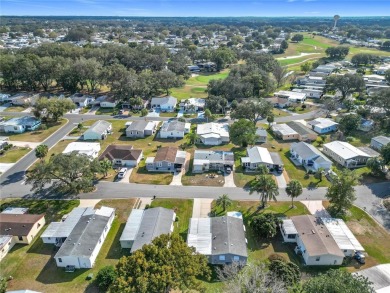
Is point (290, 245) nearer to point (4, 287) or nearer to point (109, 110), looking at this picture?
point (4, 287)

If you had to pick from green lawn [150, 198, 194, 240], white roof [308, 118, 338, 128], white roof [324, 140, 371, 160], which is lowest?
green lawn [150, 198, 194, 240]

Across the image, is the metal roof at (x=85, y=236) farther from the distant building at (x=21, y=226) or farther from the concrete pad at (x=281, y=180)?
the concrete pad at (x=281, y=180)

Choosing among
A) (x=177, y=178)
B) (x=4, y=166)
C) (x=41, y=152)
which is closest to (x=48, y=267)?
(x=177, y=178)

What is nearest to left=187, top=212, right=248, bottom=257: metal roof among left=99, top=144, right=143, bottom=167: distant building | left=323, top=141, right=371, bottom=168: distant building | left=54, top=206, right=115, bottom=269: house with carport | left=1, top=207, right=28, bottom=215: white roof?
left=54, top=206, right=115, bottom=269: house with carport

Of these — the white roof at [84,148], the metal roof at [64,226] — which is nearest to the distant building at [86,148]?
the white roof at [84,148]

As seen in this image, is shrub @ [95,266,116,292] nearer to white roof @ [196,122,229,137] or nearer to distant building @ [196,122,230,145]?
distant building @ [196,122,230,145]

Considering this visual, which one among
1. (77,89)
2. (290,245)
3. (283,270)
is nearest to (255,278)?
(283,270)

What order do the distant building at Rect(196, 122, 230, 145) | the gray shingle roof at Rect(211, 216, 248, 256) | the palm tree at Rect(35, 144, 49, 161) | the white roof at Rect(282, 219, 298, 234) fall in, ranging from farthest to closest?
the distant building at Rect(196, 122, 230, 145) < the palm tree at Rect(35, 144, 49, 161) < the white roof at Rect(282, 219, 298, 234) < the gray shingle roof at Rect(211, 216, 248, 256)
